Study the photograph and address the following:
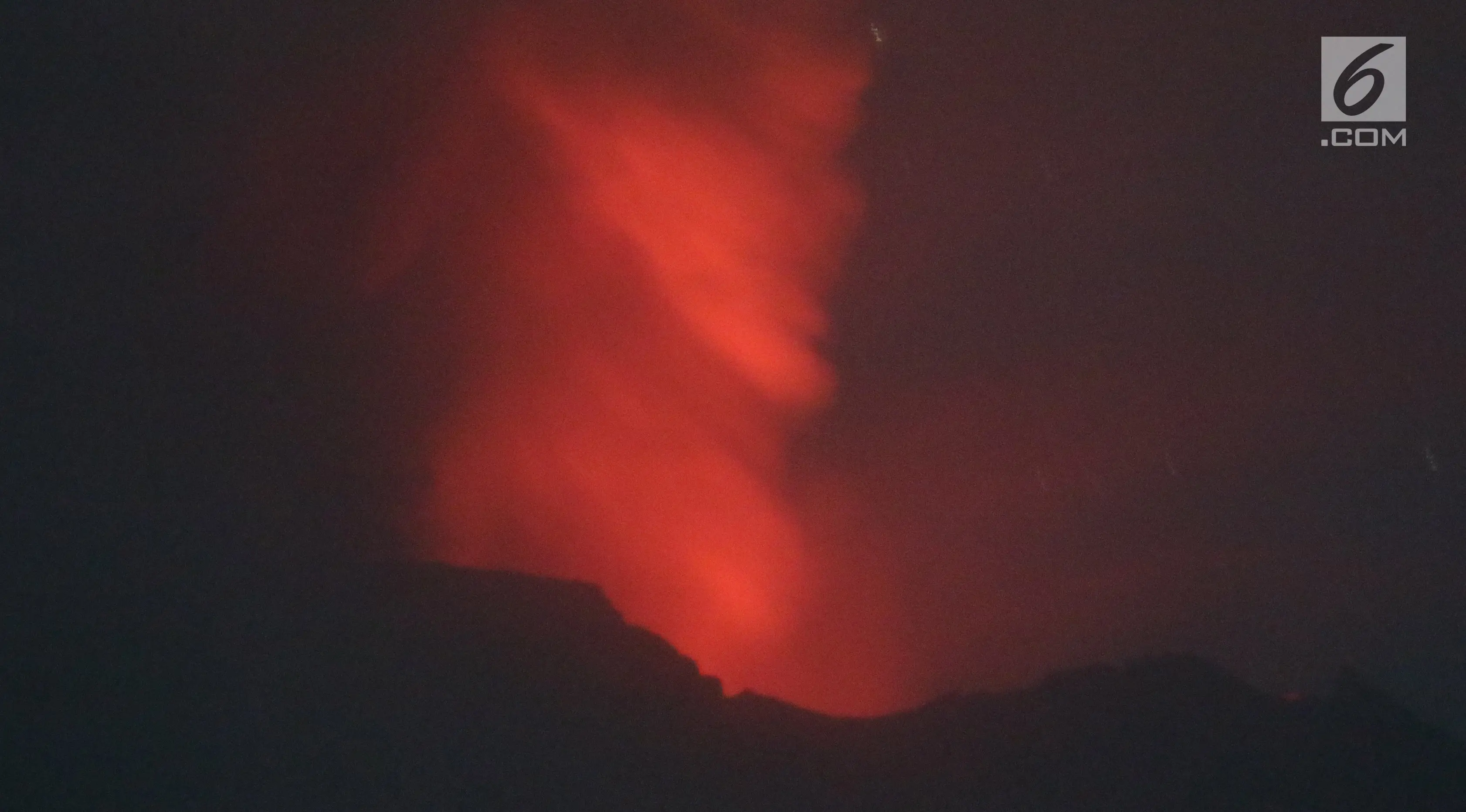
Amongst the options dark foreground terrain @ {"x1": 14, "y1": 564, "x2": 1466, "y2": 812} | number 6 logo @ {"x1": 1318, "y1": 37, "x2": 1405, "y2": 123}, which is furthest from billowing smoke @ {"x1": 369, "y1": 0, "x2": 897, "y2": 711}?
number 6 logo @ {"x1": 1318, "y1": 37, "x2": 1405, "y2": 123}

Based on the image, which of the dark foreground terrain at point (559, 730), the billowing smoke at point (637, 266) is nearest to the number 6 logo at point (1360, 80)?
the billowing smoke at point (637, 266)

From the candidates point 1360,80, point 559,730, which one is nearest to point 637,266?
point 559,730

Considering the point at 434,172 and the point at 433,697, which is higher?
the point at 434,172

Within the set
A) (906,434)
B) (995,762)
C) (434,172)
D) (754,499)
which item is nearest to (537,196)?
(434,172)

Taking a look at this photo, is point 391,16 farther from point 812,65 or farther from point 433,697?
point 433,697

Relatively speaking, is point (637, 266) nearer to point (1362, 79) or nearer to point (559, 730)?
point (559, 730)

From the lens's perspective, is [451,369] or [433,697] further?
[451,369]
